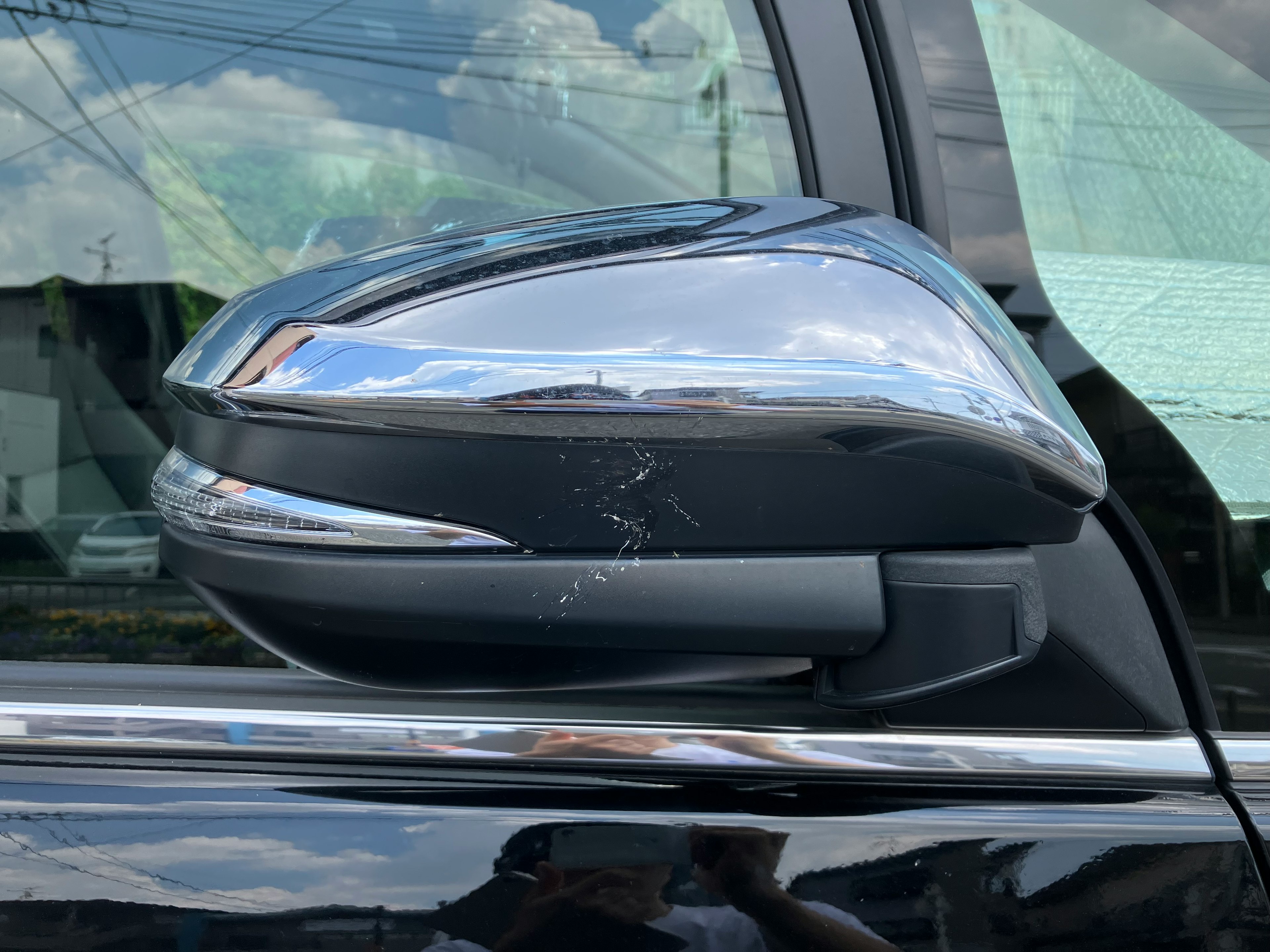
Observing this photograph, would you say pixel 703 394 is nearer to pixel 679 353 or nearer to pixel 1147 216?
pixel 679 353

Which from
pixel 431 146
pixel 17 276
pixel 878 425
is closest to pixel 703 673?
pixel 878 425

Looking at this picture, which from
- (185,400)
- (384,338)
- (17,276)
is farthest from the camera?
(17,276)

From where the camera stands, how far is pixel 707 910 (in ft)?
2.31

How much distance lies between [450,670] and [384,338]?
10.3 inches

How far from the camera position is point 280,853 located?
0.72m

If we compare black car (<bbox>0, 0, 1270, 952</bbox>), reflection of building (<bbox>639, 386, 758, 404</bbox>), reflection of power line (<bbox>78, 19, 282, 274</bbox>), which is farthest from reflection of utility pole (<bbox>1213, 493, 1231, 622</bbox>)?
reflection of power line (<bbox>78, 19, 282, 274</bbox>)

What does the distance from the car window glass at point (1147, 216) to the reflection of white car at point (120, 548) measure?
88cm

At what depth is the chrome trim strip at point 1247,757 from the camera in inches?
30.6

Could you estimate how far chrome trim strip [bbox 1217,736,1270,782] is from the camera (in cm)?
78

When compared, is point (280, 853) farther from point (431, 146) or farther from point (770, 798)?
point (431, 146)

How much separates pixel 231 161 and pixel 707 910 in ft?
3.09

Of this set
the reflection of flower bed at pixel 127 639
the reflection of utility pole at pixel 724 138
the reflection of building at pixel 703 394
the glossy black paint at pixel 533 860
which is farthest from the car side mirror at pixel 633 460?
the reflection of utility pole at pixel 724 138

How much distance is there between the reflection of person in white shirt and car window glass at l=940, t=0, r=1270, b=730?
481 millimetres

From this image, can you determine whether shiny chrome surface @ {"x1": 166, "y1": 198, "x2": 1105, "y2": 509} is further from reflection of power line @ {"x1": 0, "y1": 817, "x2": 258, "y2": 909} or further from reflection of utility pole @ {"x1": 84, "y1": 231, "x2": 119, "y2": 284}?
reflection of utility pole @ {"x1": 84, "y1": 231, "x2": 119, "y2": 284}
